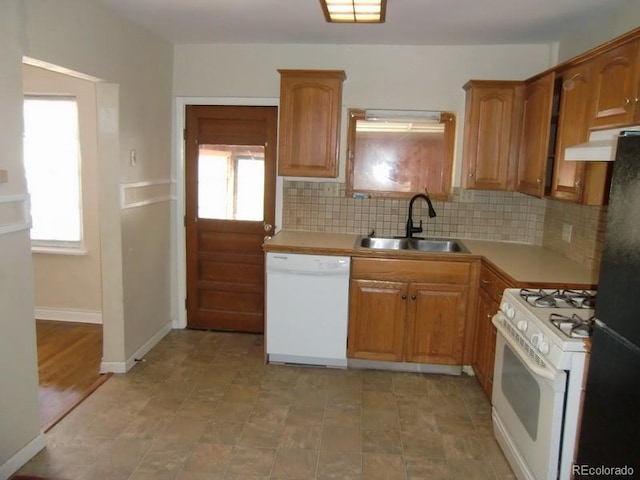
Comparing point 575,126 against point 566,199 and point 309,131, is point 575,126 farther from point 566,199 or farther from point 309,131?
point 309,131

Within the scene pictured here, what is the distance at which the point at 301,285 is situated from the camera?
11.3 feet

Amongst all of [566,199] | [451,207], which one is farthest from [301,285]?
[566,199]

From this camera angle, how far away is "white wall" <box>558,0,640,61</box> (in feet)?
8.77

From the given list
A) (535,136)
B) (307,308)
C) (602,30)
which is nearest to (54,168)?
(307,308)

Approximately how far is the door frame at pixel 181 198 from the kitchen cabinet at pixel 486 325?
5.67ft

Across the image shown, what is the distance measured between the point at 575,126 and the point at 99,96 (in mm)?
2894

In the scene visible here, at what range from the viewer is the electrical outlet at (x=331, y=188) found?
398 centimetres

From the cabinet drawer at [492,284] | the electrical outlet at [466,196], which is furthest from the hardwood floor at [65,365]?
the electrical outlet at [466,196]

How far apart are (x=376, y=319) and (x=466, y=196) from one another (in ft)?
4.21

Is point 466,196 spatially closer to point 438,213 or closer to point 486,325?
point 438,213

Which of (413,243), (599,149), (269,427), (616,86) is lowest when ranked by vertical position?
(269,427)

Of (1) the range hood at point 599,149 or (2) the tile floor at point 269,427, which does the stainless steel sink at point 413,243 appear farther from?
(1) the range hood at point 599,149

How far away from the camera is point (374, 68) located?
3.81 meters

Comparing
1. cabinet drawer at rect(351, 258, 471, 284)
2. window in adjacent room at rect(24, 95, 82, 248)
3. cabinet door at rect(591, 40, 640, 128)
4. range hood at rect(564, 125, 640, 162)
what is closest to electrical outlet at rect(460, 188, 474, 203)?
cabinet drawer at rect(351, 258, 471, 284)
